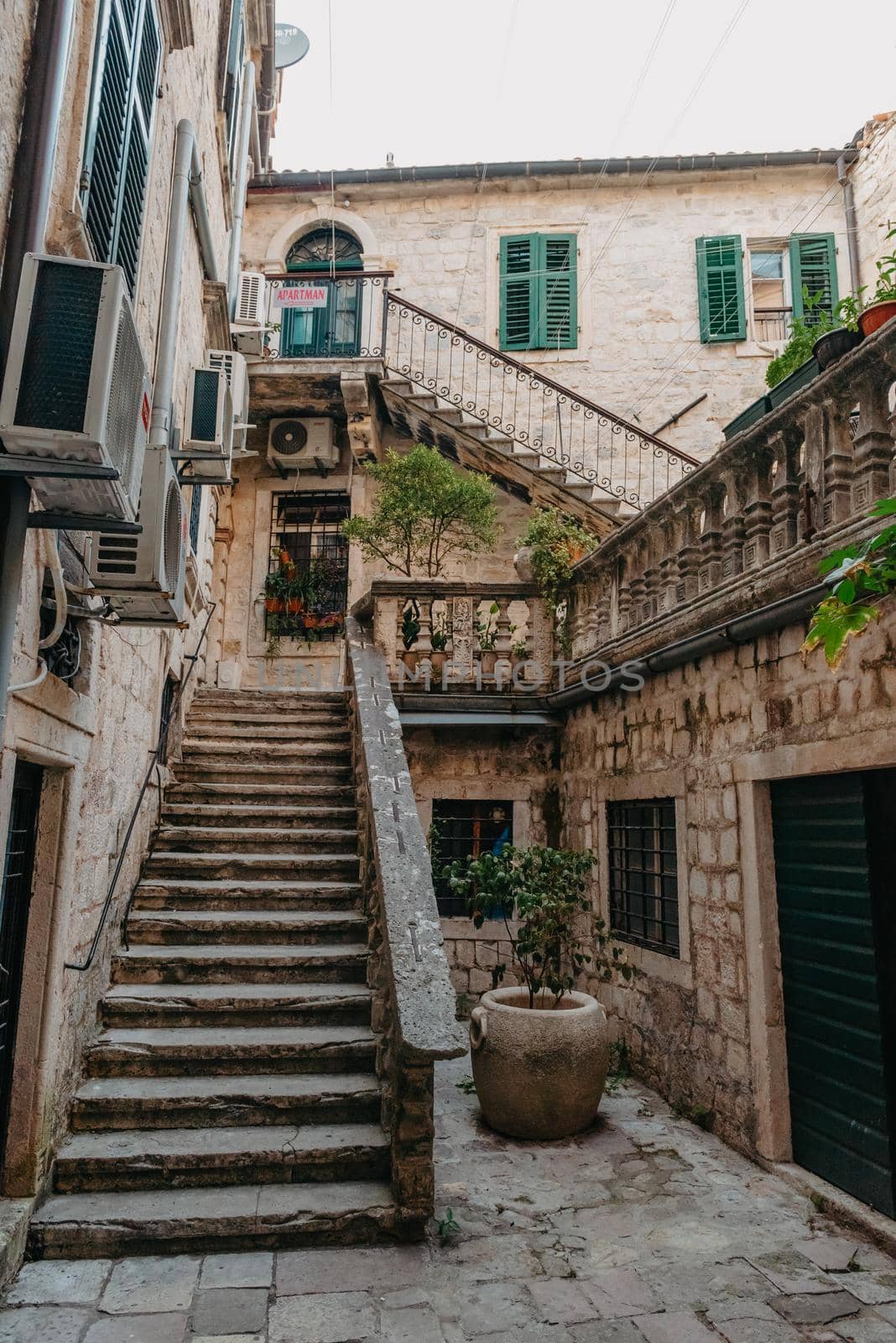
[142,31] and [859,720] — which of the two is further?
[142,31]

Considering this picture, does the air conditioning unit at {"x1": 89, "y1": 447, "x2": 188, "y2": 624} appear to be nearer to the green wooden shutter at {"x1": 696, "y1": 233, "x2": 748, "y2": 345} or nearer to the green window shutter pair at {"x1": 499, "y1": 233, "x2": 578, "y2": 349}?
the green window shutter pair at {"x1": 499, "y1": 233, "x2": 578, "y2": 349}

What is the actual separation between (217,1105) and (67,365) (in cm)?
331

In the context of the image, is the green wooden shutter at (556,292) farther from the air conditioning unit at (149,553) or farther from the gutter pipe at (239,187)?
the air conditioning unit at (149,553)

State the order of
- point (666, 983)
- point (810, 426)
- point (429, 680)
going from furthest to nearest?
point (429, 680) → point (666, 983) → point (810, 426)

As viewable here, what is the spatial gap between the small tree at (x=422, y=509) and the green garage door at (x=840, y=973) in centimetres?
548

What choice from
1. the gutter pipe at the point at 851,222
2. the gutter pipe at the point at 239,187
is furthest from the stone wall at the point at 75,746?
the gutter pipe at the point at 851,222

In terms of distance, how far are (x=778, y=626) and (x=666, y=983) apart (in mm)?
2498

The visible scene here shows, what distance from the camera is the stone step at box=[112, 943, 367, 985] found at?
4.87m

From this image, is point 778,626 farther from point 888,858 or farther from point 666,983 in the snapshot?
point 666,983

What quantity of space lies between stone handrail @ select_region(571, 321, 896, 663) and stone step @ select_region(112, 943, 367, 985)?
279 cm

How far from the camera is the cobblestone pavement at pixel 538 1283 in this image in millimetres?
3029

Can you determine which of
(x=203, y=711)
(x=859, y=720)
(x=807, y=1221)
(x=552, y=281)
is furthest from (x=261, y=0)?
(x=807, y=1221)

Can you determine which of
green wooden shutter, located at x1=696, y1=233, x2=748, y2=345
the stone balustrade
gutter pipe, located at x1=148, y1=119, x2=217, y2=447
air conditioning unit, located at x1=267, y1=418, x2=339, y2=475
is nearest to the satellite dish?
air conditioning unit, located at x1=267, y1=418, x2=339, y2=475

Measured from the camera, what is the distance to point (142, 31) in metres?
4.27
